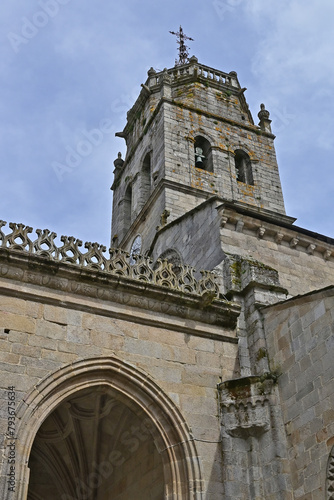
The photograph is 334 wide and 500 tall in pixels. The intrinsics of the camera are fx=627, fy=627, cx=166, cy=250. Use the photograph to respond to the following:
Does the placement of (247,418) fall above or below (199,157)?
below

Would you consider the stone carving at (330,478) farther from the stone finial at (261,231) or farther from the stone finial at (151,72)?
the stone finial at (151,72)

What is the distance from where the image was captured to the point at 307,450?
8219 mm

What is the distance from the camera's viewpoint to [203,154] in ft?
65.8

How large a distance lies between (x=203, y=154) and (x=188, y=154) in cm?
106

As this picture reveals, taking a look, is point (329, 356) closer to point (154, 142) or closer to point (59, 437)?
point (59, 437)

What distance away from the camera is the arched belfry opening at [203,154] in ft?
64.2

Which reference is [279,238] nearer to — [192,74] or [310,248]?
[310,248]

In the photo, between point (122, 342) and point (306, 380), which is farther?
point (122, 342)

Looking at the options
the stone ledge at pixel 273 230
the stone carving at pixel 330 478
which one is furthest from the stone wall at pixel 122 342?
the stone ledge at pixel 273 230

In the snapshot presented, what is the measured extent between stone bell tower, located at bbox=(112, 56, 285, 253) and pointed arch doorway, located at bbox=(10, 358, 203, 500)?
745 centimetres

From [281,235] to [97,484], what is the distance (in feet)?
19.3

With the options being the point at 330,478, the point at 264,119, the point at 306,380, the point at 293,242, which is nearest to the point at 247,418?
the point at 306,380

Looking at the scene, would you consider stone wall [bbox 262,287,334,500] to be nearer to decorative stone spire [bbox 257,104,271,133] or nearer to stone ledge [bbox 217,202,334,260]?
stone ledge [bbox 217,202,334,260]
